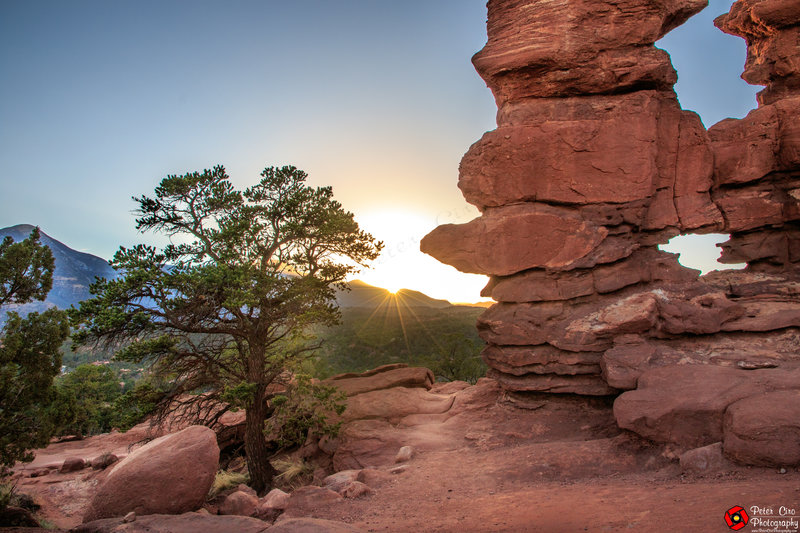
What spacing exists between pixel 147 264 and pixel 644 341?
14.5 meters

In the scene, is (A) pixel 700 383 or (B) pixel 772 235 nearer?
(A) pixel 700 383

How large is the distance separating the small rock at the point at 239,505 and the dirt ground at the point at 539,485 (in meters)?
1.67

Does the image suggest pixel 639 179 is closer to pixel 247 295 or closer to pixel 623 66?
pixel 623 66

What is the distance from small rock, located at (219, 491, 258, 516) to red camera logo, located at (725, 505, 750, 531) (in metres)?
8.47

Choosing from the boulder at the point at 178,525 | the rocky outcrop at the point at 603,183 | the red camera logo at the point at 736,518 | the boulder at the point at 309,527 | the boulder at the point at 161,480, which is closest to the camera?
the red camera logo at the point at 736,518

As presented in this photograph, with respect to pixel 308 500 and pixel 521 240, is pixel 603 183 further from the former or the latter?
pixel 308 500

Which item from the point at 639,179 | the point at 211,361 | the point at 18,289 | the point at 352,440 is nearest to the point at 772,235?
the point at 639,179

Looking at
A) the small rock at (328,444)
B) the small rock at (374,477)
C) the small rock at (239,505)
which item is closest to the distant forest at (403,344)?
the small rock at (328,444)

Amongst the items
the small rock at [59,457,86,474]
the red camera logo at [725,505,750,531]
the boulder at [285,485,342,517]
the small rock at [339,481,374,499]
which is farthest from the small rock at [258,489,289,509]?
the small rock at [59,457,86,474]

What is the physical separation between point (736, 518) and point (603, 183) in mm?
11046

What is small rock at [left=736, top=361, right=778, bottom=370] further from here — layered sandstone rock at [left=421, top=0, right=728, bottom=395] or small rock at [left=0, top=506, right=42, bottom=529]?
small rock at [left=0, top=506, right=42, bottom=529]

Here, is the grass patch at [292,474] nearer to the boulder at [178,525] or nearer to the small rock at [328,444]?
the small rock at [328,444]

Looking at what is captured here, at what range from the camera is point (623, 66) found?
13891 millimetres

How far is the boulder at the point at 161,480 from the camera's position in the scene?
26.5 ft
